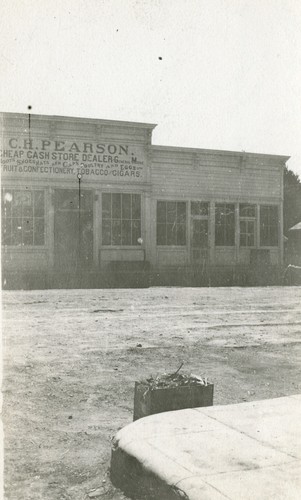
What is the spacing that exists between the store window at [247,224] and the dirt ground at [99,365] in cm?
1221

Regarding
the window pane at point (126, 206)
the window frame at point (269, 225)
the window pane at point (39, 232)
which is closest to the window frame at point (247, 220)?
the window frame at point (269, 225)

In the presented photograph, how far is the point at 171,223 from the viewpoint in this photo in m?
22.8

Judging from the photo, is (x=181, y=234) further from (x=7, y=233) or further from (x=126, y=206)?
(x=7, y=233)

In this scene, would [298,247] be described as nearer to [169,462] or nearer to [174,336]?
[174,336]

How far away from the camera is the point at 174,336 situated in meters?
7.78

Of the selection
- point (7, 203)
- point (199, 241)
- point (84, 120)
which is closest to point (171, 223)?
point (199, 241)

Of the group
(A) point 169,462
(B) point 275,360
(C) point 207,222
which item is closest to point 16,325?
(B) point 275,360

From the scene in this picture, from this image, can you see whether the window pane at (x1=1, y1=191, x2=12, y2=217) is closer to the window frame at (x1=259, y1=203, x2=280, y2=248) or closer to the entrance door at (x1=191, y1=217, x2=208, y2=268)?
the entrance door at (x1=191, y1=217, x2=208, y2=268)

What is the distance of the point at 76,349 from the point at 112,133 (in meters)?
15.9

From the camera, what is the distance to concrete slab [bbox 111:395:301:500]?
2.57 m

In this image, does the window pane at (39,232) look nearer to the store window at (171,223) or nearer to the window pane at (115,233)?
the window pane at (115,233)

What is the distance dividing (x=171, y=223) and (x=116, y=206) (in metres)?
2.50

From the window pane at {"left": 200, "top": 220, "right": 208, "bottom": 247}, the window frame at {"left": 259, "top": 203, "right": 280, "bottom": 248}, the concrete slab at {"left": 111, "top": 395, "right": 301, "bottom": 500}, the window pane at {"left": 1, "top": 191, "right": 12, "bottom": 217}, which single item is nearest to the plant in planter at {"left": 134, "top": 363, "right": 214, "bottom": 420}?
the concrete slab at {"left": 111, "top": 395, "right": 301, "bottom": 500}

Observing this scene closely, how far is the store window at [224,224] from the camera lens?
2372 cm
